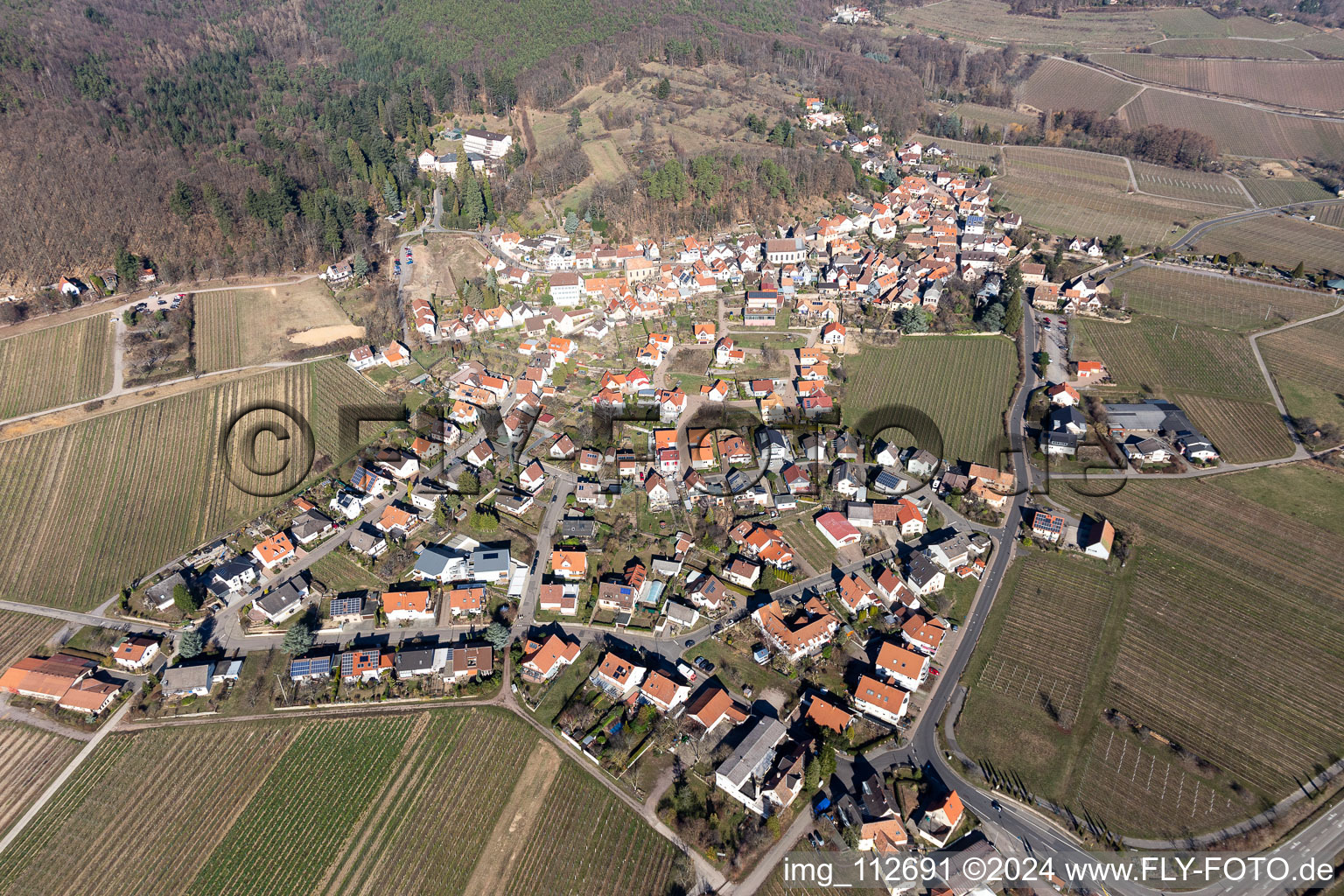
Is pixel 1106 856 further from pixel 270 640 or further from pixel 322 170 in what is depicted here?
pixel 322 170

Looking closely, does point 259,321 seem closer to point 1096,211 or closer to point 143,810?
point 143,810

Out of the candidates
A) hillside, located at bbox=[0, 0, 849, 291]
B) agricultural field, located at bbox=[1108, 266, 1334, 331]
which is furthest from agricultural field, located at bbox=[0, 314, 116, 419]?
agricultural field, located at bbox=[1108, 266, 1334, 331]

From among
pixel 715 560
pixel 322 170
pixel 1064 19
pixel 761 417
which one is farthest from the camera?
pixel 1064 19

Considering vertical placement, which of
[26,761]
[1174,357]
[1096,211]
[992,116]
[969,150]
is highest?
[992,116]

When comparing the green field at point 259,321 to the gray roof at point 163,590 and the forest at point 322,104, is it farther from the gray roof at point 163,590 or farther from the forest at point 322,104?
the gray roof at point 163,590

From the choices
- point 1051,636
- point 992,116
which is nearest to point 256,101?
point 992,116

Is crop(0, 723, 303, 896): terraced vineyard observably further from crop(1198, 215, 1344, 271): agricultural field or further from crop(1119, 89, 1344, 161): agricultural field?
crop(1119, 89, 1344, 161): agricultural field

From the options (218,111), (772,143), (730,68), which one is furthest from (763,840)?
(730,68)
